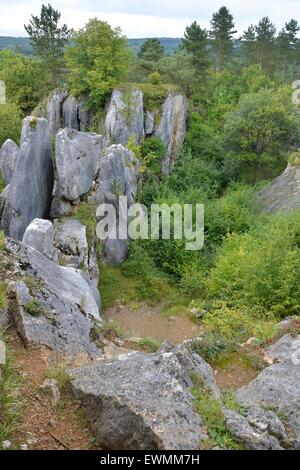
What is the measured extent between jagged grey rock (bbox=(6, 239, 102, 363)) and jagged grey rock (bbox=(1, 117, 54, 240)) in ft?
24.5

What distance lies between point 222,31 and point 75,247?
38.6 metres

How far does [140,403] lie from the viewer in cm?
504

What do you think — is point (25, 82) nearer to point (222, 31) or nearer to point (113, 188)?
point (113, 188)

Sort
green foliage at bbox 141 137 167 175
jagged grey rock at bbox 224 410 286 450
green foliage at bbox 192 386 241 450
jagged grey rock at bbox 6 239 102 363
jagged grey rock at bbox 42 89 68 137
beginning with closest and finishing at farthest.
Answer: green foliage at bbox 192 386 241 450, jagged grey rock at bbox 224 410 286 450, jagged grey rock at bbox 6 239 102 363, green foliage at bbox 141 137 167 175, jagged grey rock at bbox 42 89 68 137

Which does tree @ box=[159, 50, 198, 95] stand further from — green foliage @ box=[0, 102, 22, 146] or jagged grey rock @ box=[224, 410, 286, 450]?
jagged grey rock @ box=[224, 410, 286, 450]

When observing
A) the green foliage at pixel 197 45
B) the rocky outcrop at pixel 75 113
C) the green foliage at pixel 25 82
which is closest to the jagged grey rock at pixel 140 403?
the rocky outcrop at pixel 75 113

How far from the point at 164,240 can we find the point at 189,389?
14034 mm

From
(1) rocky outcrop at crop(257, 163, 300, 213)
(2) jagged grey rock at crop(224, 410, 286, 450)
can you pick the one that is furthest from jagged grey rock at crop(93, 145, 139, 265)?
(2) jagged grey rock at crop(224, 410, 286, 450)

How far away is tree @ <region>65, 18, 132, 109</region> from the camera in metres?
25.9

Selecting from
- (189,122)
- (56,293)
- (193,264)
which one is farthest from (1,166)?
(189,122)

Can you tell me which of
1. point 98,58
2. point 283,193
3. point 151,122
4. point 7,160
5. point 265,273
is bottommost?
point 265,273

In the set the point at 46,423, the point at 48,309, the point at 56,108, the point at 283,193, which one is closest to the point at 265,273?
the point at 48,309

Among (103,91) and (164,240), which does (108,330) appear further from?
(103,91)

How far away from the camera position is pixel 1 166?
21078 mm
